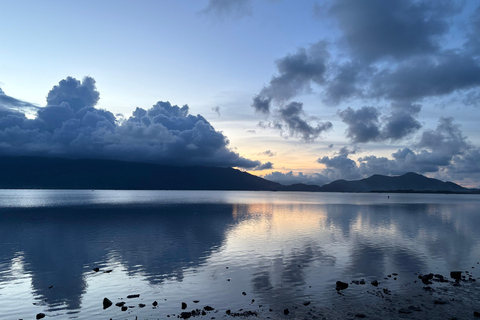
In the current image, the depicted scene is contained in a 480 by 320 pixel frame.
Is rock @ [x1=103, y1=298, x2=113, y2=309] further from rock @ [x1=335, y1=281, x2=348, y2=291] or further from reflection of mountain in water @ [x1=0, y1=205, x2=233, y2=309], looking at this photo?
rock @ [x1=335, y1=281, x2=348, y2=291]

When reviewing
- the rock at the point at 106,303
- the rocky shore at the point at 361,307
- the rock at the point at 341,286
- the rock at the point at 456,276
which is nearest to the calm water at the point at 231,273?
the rocky shore at the point at 361,307

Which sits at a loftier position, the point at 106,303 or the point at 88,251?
the point at 106,303

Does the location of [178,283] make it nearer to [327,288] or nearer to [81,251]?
[327,288]

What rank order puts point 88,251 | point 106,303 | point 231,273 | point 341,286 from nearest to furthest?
point 106,303 → point 341,286 → point 231,273 → point 88,251

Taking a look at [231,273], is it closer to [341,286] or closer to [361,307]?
[341,286]

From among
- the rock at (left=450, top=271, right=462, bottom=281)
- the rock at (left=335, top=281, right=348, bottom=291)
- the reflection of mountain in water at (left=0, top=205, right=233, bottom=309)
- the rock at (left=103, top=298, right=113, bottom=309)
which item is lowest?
the reflection of mountain in water at (left=0, top=205, right=233, bottom=309)

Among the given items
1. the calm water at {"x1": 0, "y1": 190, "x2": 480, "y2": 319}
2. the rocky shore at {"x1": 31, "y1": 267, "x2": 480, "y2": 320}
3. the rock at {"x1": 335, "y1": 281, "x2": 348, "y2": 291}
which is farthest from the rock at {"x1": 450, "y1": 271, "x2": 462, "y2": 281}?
the rock at {"x1": 335, "y1": 281, "x2": 348, "y2": 291}

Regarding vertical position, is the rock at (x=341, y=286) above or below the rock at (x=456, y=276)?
below

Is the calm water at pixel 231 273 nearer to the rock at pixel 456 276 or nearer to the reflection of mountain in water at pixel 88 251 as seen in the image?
the reflection of mountain in water at pixel 88 251

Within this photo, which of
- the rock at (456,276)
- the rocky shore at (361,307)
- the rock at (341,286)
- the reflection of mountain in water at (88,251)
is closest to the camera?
the rocky shore at (361,307)

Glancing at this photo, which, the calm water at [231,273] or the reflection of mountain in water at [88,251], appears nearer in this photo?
the calm water at [231,273]

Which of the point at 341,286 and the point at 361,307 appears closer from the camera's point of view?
the point at 361,307

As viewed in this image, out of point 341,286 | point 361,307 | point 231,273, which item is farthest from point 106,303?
point 341,286

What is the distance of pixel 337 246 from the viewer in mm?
54188
